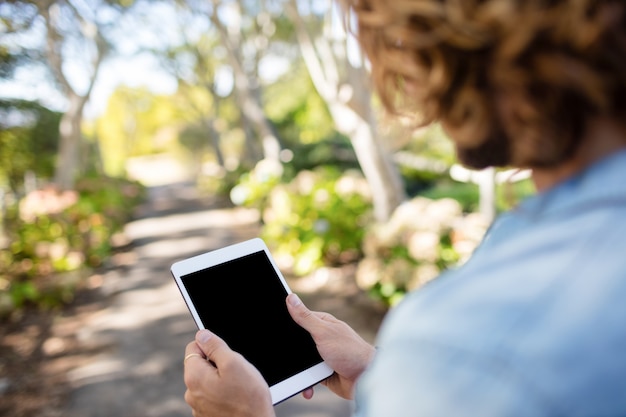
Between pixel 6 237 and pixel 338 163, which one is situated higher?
pixel 6 237

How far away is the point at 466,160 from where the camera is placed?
73cm

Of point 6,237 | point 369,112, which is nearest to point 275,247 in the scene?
point 369,112

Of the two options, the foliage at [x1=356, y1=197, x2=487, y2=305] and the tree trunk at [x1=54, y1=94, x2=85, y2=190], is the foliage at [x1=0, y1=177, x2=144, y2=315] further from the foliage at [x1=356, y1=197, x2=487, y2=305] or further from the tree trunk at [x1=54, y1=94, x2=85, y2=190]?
the foliage at [x1=356, y1=197, x2=487, y2=305]

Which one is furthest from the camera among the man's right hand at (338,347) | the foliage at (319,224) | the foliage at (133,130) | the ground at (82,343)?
the foliage at (133,130)

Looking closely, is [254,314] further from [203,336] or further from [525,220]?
[525,220]

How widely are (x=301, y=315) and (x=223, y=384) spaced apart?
0.33 metres

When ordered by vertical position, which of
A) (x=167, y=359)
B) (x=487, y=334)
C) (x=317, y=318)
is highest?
(x=487, y=334)

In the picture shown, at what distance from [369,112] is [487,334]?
21.1 ft

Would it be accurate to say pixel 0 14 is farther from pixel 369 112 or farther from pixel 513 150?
pixel 513 150

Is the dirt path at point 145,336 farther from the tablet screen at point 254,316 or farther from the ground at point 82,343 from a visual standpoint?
the tablet screen at point 254,316

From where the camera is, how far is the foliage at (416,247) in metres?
4.80

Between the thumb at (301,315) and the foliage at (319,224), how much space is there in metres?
5.82

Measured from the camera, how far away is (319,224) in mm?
7336

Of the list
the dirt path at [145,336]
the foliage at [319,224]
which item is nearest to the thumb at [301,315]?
the dirt path at [145,336]
